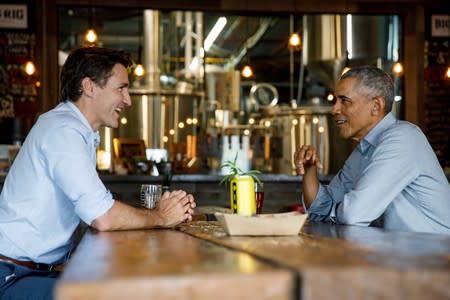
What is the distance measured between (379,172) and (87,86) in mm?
1140

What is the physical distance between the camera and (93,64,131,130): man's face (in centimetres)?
286

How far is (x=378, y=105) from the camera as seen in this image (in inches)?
126

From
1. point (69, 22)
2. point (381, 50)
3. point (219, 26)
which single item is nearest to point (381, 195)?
point (381, 50)

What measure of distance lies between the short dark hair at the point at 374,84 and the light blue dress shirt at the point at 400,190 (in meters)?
0.16

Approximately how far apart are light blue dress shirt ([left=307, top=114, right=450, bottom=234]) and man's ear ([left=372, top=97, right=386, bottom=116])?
0.13 meters

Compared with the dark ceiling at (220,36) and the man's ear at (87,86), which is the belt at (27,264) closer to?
the man's ear at (87,86)

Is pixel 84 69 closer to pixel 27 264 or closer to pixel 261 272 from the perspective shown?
pixel 27 264

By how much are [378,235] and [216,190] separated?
15.1 ft

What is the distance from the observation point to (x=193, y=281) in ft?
3.99

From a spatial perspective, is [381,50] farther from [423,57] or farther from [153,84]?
[153,84]

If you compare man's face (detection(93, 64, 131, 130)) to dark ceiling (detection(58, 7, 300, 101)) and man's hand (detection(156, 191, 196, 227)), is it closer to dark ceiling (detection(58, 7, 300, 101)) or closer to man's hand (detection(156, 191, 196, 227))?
man's hand (detection(156, 191, 196, 227))

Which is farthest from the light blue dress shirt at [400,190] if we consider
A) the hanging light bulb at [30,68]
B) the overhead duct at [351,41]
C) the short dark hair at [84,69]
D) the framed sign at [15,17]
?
the overhead duct at [351,41]

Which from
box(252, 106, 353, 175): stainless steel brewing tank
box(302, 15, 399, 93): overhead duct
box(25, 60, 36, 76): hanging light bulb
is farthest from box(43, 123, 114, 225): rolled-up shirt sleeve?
box(252, 106, 353, 175): stainless steel brewing tank

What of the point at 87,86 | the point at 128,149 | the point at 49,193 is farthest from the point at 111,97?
the point at 128,149
